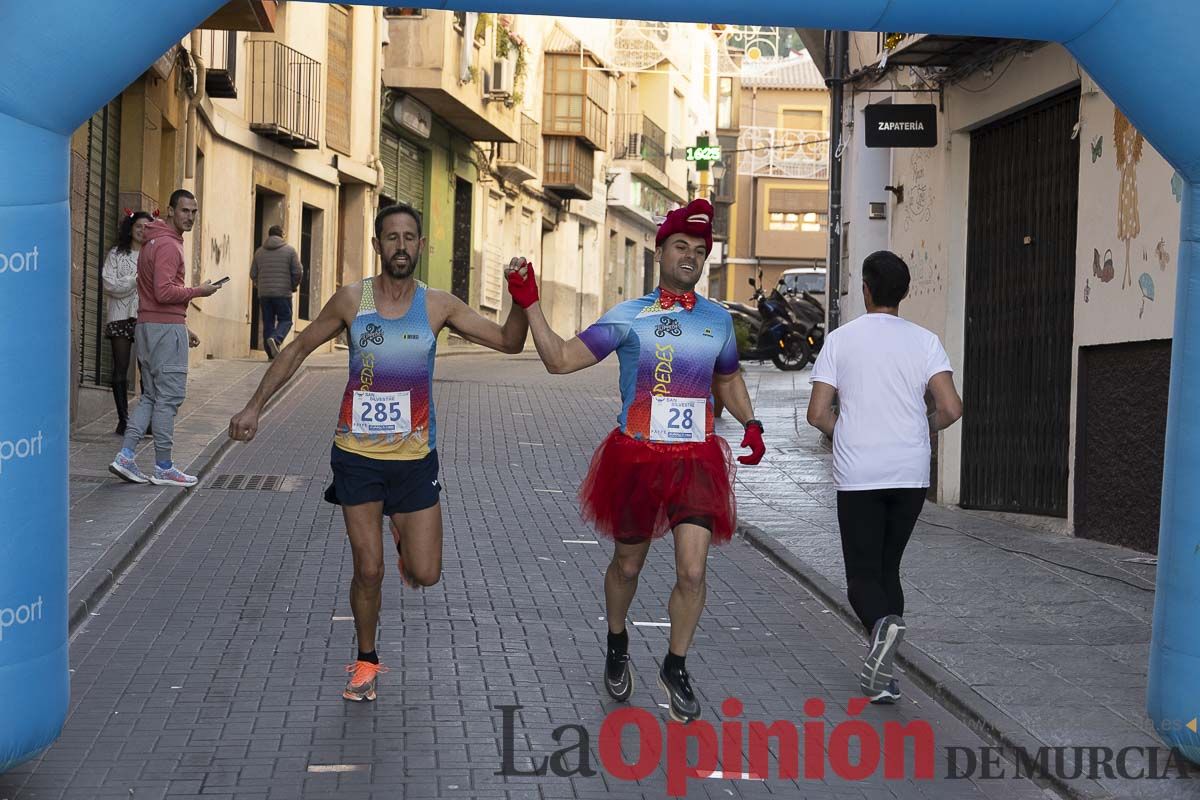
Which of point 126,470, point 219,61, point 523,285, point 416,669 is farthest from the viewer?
point 219,61

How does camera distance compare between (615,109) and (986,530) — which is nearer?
(986,530)

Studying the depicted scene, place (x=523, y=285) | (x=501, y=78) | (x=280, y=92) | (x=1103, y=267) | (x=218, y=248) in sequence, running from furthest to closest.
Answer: (x=501, y=78), (x=280, y=92), (x=218, y=248), (x=1103, y=267), (x=523, y=285)

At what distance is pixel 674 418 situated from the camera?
262 inches

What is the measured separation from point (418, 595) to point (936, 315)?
7.06 meters

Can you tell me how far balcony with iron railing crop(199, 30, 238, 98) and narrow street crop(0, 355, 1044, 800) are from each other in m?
12.1

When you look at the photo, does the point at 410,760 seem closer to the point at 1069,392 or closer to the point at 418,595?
the point at 418,595

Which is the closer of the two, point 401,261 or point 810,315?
point 401,261

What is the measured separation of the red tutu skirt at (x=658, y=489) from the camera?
6625 millimetres

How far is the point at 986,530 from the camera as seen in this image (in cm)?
1253

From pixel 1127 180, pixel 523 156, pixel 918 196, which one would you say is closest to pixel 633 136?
pixel 523 156

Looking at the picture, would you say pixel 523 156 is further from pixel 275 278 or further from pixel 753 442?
pixel 753 442

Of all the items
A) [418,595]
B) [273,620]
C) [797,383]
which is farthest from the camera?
[797,383]

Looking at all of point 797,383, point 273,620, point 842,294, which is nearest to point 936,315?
point 842,294

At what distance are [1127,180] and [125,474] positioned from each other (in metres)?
7.16
